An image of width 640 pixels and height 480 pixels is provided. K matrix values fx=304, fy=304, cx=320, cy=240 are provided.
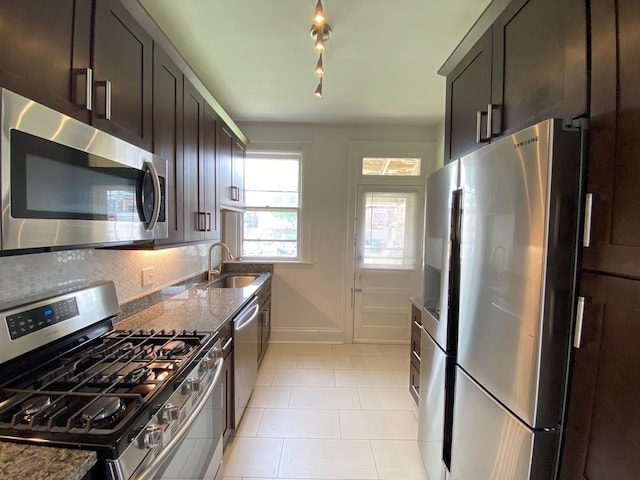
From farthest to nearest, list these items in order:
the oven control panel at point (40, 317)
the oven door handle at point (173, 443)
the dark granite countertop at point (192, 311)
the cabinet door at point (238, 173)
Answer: the cabinet door at point (238, 173) < the dark granite countertop at point (192, 311) < the oven control panel at point (40, 317) < the oven door handle at point (173, 443)

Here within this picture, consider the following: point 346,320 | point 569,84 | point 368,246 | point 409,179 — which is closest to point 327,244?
point 368,246

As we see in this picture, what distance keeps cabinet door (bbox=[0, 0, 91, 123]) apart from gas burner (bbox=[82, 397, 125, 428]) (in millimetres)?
885

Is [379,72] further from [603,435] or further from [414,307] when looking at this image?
[603,435]

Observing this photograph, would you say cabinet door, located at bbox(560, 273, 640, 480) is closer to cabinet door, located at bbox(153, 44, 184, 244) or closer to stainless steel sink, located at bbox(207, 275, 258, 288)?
cabinet door, located at bbox(153, 44, 184, 244)

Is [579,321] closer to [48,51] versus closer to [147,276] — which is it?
[48,51]

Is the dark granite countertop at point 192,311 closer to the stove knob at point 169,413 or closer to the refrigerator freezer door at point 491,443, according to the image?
the stove knob at point 169,413

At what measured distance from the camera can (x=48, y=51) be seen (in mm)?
907

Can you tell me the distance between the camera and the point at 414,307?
8.70 ft

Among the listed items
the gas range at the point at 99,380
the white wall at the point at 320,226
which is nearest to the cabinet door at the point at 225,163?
the white wall at the point at 320,226

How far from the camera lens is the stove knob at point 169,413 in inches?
39.0

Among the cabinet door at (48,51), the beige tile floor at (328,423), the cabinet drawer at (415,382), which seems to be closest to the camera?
the cabinet door at (48,51)

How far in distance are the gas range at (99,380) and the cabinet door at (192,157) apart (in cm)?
65

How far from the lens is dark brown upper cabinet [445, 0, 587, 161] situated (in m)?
0.92

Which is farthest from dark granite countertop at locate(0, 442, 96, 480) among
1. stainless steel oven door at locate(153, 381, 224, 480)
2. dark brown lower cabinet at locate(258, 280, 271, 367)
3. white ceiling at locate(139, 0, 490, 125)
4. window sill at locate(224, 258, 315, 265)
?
window sill at locate(224, 258, 315, 265)
